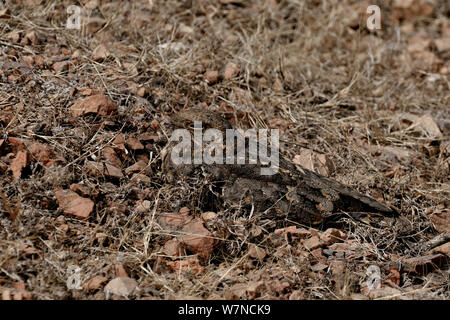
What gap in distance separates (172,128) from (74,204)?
837 mm

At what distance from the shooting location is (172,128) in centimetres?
349

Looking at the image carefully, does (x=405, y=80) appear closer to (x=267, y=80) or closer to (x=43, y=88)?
(x=267, y=80)

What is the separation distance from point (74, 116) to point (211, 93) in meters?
1.01

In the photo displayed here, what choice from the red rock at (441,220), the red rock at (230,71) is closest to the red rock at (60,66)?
the red rock at (230,71)

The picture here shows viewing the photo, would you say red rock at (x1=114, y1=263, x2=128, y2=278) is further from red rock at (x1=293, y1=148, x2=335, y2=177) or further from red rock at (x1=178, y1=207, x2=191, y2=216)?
red rock at (x1=293, y1=148, x2=335, y2=177)

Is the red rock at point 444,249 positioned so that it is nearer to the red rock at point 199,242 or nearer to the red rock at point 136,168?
the red rock at point 199,242

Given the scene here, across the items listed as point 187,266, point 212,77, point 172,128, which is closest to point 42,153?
point 172,128

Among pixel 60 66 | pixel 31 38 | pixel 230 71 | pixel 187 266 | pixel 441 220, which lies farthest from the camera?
pixel 230 71

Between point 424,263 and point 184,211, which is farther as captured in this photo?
point 184,211

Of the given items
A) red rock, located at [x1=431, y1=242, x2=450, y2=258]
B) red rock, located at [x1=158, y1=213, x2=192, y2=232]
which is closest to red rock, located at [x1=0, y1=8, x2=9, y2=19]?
red rock, located at [x1=158, y1=213, x2=192, y2=232]

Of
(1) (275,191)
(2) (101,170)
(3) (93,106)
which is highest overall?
(3) (93,106)

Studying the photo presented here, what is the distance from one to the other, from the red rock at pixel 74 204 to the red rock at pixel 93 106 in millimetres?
612

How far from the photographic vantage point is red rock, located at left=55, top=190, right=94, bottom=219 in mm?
2902

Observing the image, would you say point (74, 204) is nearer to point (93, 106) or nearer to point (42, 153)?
point (42, 153)
